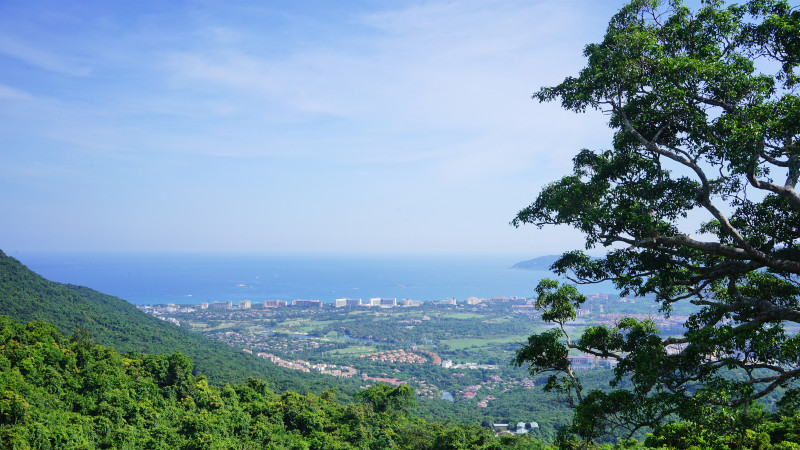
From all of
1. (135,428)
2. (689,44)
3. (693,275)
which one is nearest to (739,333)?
(693,275)

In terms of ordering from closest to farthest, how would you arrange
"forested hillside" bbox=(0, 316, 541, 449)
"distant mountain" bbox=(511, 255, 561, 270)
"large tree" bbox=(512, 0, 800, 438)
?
"large tree" bbox=(512, 0, 800, 438) < "forested hillside" bbox=(0, 316, 541, 449) < "distant mountain" bbox=(511, 255, 561, 270)

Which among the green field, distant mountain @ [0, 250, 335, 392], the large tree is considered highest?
the large tree

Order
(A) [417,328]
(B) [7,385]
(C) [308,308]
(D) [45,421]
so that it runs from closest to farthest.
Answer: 1. (D) [45,421]
2. (B) [7,385]
3. (A) [417,328]
4. (C) [308,308]

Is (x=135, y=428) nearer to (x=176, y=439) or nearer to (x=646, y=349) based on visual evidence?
(x=176, y=439)

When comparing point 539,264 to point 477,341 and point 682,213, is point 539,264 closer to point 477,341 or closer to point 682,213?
point 477,341

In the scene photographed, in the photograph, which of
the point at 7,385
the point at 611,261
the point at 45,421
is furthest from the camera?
the point at 7,385

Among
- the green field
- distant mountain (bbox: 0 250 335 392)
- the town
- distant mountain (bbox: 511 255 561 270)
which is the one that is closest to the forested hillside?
distant mountain (bbox: 0 250 335 392)

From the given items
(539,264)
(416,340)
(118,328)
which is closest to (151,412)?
(118,328)

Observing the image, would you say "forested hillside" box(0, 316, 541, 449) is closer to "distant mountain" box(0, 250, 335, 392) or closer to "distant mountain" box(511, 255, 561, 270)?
"distant mountain" box(0, 250, 335, 392)
